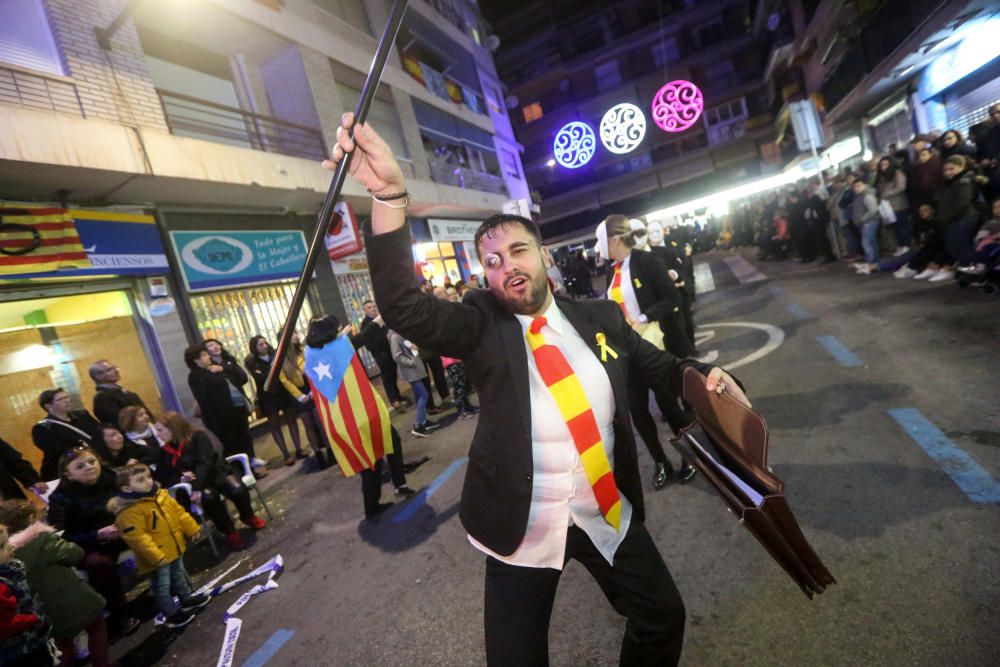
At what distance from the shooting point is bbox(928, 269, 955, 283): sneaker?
25.7ft

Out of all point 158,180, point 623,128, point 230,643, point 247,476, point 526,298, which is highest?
point 158,180

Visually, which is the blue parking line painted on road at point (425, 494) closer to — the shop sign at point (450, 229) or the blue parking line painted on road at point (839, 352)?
the blue parking line painted on road at point (839, 352)

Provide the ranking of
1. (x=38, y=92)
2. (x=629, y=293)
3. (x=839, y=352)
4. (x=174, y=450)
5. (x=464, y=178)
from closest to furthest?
1. (x=629, y=293)
2. (x=174, y=450)
3. (x=839, y=352)
4. (x=38, y=92)
5. (x=464, y=178)

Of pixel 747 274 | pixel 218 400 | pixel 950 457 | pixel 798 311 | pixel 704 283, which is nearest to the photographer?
pixel 950 457

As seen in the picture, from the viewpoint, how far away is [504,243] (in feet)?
6.00

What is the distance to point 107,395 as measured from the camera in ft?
19.7

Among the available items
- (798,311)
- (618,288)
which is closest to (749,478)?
(618,288)

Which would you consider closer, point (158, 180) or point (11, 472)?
point (11, 472)

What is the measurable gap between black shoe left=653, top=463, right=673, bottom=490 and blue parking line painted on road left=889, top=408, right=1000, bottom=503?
1.71m

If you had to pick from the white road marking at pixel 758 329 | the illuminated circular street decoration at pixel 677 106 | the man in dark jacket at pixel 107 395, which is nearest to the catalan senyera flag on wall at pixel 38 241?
the man in dark jacket at pixel 107 395

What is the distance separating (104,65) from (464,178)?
13.8 metres

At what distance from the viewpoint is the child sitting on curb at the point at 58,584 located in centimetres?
325

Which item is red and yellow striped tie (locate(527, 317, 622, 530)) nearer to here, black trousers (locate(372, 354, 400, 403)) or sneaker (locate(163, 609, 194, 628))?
Result: sneaker (locate(163, 609, 194, 628))

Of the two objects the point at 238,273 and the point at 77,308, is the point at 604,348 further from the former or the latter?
the point at 238,273
